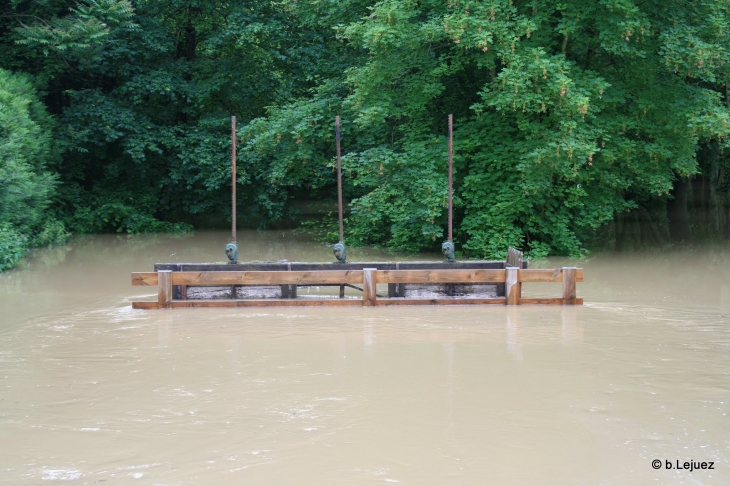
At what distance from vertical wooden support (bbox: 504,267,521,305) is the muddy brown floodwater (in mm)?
393

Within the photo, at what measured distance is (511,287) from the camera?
13305mm

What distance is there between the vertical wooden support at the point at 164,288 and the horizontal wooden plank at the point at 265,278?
0.30 feet

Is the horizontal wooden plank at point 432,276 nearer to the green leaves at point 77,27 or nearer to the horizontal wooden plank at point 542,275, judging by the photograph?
the horizontal wooden plank at point 542,275

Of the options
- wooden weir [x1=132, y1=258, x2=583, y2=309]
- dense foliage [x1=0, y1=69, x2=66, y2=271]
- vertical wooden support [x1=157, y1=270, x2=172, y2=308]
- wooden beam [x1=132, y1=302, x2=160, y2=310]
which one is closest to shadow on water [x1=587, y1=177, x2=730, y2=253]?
wooden weir [x1=132, y1=258, x2=583, y2=309]

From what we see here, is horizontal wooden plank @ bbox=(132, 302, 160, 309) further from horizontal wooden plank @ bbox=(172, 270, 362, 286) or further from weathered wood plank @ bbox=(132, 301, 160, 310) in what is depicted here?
horizontal wooden plank @ bbox=(172, 270, 362, 286)

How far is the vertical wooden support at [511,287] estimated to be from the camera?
1324 cm

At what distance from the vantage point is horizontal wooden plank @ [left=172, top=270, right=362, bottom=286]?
13.0 m

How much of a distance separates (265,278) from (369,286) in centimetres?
168

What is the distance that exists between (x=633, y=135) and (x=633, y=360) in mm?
12237

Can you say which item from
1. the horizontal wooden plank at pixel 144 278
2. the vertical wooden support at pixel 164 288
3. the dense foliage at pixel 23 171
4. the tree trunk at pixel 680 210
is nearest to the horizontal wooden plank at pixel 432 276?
the vertical wooden support at pixel 164 288

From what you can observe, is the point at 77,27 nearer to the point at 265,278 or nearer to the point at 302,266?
the point at 302,266

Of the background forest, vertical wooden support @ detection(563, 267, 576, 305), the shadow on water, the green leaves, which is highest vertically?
the green leaves

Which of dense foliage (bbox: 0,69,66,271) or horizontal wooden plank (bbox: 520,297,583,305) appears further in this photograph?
dense foliage (bbox: 0,69,66,271)

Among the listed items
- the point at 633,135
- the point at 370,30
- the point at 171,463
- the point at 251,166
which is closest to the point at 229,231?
the point at 251,166
